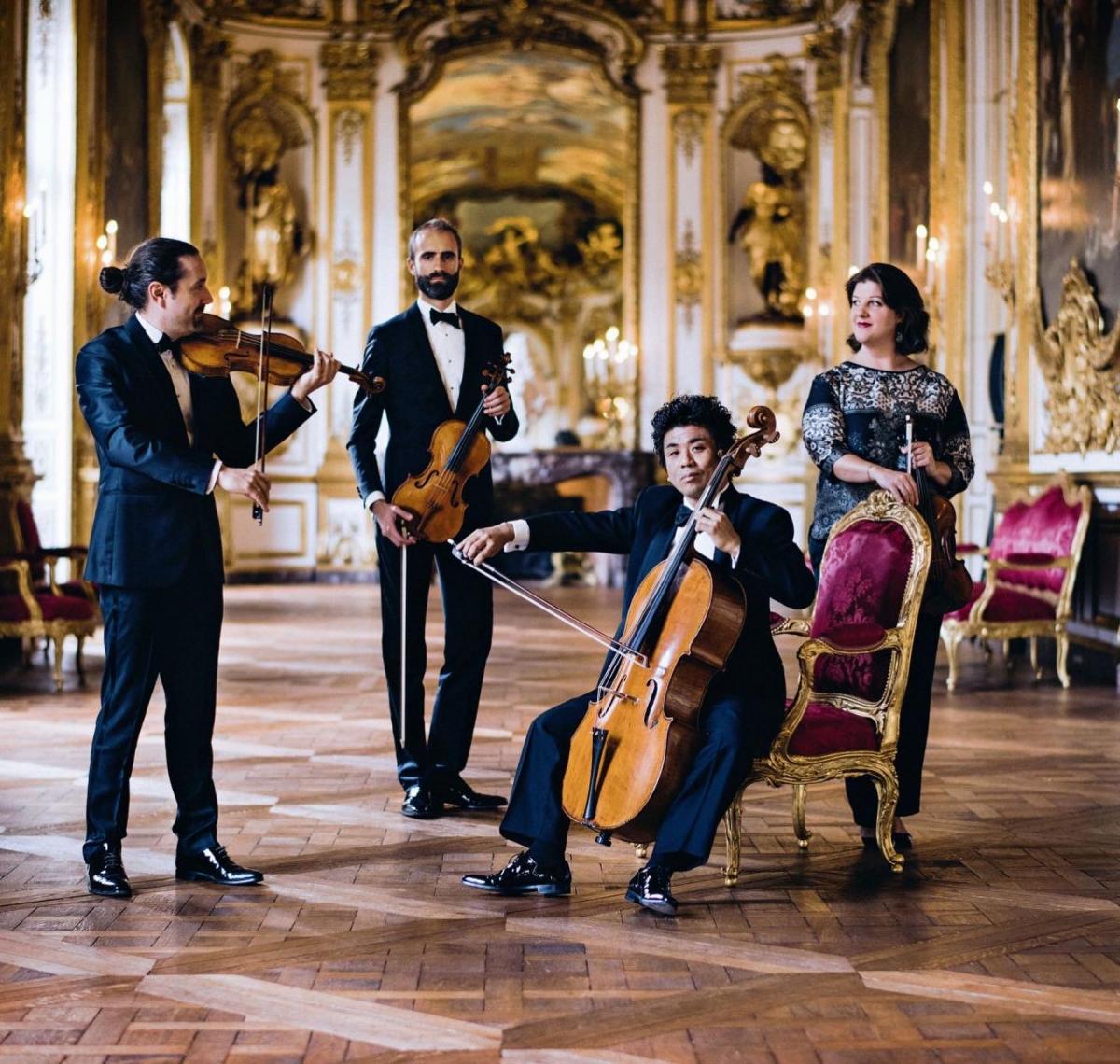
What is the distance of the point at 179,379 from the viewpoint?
3.61m

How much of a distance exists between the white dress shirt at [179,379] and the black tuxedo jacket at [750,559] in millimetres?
828

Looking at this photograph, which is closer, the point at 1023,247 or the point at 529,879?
the point at 529,879

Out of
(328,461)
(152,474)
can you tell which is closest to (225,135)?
(328,461)

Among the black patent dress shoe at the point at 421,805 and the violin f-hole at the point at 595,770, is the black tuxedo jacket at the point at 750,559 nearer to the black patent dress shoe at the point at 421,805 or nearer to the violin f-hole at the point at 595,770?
the violin f-hole at the point at 595,770

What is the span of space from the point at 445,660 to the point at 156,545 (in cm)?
113

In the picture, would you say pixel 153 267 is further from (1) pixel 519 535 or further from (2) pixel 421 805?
(2) pixel 421 805

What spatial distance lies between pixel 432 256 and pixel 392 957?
2079 millimetres

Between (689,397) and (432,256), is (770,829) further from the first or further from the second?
(432,256)

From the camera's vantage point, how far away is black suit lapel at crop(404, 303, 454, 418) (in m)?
4.43

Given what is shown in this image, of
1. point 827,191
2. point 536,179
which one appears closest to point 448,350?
point 827,191

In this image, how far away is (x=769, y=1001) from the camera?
271 centimetres

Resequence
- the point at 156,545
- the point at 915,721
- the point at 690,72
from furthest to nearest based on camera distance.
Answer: the point at 690,72
the point at 915,721
the point at 156,545

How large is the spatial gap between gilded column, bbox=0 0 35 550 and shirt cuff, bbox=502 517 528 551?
5.74 m

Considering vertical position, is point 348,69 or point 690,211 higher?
point 348,69
